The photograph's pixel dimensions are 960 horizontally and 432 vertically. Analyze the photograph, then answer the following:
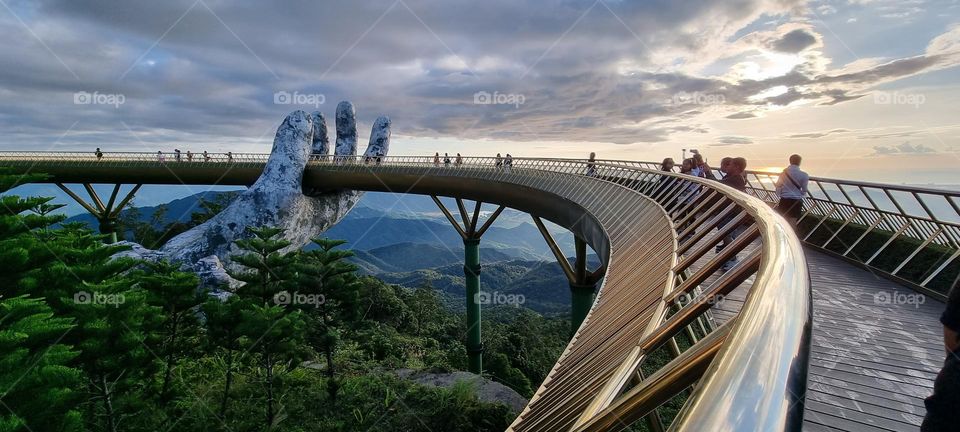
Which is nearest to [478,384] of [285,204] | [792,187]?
[792,187]

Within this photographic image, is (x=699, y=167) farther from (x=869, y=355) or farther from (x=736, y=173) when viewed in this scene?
(x=869, y=355)

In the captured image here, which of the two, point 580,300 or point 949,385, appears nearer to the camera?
point 949,385

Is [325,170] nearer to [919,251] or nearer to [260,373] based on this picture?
[260,373]

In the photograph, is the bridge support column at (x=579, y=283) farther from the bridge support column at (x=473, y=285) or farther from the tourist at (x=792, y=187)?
the tourist at (x=792, y=187)

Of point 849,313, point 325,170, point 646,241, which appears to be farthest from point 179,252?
point 849,313

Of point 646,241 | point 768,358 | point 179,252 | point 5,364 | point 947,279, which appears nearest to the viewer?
point 768,358
